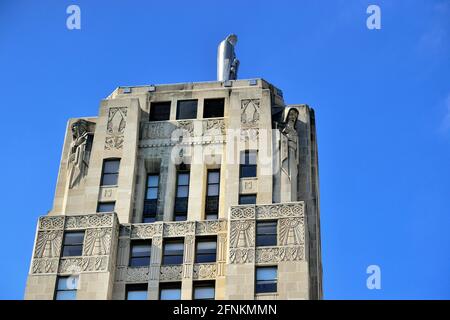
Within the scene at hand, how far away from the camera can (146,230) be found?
214 feet

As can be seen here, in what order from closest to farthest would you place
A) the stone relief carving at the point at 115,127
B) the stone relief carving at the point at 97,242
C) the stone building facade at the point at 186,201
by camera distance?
the stone building facade at the point at 186,201 < the stone relief carving at the point at 97,242 < the stone relief carving at the point at 115,127

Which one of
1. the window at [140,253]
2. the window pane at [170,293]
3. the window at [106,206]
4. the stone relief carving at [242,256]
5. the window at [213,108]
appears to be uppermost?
the window at [213,108]

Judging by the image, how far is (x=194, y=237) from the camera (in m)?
64.6

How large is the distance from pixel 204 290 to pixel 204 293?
0.59ft

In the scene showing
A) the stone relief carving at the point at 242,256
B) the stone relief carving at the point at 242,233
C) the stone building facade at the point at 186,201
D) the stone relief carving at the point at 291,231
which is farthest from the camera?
the stone relief carving at the point at 242,233

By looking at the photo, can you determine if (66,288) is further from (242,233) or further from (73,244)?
(242,233)

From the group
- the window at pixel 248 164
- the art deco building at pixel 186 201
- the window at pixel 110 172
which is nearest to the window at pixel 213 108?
the art deco building at pixel 186 201

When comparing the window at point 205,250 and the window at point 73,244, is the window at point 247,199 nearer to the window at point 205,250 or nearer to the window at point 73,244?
the window at point 205,250

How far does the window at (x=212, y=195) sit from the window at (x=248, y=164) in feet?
6.54

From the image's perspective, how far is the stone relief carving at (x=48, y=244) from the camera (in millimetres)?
64062

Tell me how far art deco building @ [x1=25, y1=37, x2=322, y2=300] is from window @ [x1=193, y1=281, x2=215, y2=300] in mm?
64
